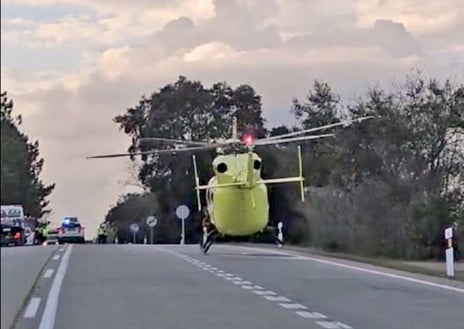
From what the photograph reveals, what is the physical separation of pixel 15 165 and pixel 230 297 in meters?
16.1

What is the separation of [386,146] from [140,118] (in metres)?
28.6

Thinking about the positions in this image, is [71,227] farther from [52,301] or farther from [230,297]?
[230,297]

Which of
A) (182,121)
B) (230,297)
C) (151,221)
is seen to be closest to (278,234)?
(182,121)

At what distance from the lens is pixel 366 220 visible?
4394 cm

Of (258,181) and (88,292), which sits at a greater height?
(258,181)

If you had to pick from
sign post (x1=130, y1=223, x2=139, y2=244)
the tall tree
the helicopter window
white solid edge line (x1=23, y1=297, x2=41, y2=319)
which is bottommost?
white solid edge line (x1=23, y1=297, x2=41, y2=319)

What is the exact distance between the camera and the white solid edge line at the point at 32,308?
17641 millimetres

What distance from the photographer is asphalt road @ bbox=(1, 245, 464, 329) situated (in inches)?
647

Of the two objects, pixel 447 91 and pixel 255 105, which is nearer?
pixel 447 91

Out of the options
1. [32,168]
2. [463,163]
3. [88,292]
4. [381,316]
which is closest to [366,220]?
[463,163]

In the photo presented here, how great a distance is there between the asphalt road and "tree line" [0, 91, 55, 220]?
38 centimetres

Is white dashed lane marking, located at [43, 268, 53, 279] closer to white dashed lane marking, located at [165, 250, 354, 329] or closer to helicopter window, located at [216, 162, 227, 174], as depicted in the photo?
white dashed lane marking, located at [165, 250, 354, 329]

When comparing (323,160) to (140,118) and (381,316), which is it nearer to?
(140,118)

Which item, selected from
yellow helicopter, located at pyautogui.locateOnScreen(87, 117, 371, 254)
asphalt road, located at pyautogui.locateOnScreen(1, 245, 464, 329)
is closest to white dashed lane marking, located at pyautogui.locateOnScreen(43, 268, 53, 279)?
asphalt road, located at pyautogui.locateOnScreen(1, 245, 464, 329)
